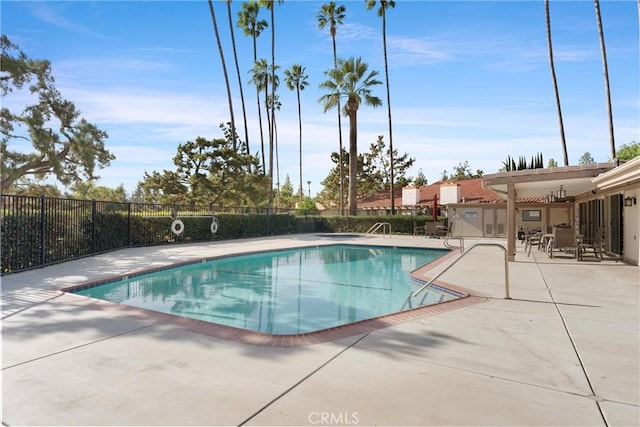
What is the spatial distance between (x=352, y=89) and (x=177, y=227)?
17521 millimetres

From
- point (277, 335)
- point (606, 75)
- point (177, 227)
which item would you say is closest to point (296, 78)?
point (606, 75)

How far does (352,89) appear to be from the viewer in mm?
27875

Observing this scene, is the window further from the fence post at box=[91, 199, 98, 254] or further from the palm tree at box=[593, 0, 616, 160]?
the fence post at box=[91, 199, 98, 254]

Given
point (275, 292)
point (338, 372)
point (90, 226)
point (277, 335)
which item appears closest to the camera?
point (338, 372)

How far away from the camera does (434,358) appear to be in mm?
3658

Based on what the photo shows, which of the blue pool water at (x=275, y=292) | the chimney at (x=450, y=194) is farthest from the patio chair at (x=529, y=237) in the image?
the chimney at (x=450, y=194)

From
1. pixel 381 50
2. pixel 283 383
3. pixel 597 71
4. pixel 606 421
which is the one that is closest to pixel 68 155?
pixel 283 383

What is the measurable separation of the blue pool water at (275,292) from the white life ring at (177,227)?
430cm

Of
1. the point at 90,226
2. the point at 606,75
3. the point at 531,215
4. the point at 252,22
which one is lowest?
the point at 90,226

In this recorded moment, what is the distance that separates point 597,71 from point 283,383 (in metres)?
27.6

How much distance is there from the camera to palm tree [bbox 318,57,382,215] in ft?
91.2

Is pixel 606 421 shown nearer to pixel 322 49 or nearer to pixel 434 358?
pixel 434 358

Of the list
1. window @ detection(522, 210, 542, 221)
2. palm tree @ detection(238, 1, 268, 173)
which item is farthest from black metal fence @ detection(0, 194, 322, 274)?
window @ detection(522, 210, 542, 221)

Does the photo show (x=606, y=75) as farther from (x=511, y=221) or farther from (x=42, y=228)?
(x=42, y=228)
